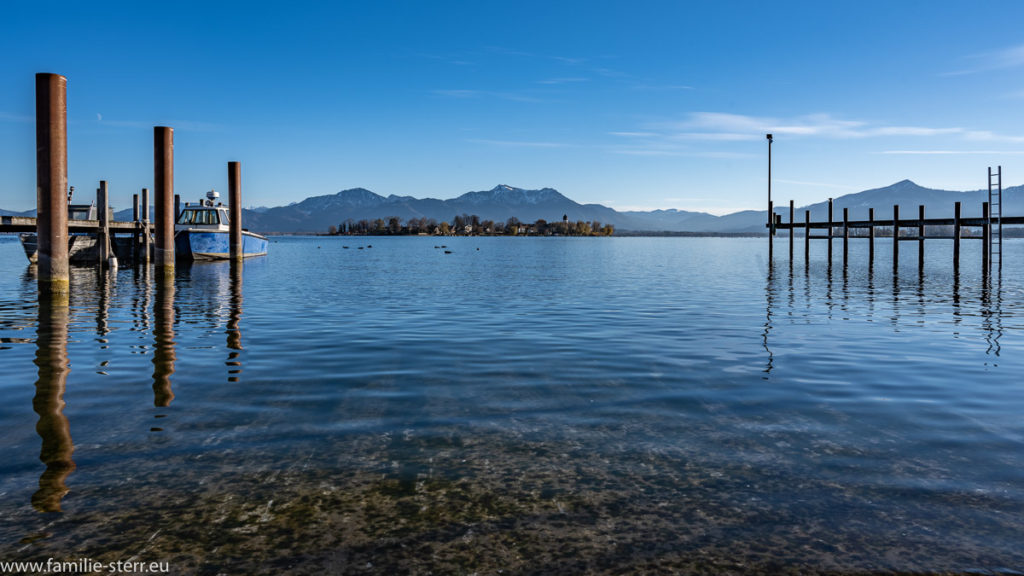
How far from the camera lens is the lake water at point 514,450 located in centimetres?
452

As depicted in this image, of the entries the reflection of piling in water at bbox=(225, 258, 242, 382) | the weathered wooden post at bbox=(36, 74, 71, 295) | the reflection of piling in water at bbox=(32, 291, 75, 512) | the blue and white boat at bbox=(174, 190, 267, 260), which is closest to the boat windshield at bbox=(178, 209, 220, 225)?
the blue and white boat at bbox=(174, 190, 267, 260)

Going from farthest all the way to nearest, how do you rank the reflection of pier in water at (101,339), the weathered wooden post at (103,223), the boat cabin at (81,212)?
the boat cabin at (81,212)
the weathered wooden post at (103,223)
the reflection of pier in water at (101,339)

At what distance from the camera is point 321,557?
4.36 meters

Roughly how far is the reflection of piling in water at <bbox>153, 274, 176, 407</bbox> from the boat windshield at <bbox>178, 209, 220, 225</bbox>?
2356cm

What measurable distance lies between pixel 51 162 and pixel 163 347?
12.7 metres

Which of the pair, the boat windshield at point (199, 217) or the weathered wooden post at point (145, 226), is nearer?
the weathered wooden post at point (145, 226)

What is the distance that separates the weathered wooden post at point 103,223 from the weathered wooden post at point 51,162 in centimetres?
1408

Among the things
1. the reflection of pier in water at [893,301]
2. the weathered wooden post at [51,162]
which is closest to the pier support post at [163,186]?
the weathered wooden post at [51,162]

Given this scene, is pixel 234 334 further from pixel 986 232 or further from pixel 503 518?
pixel 986 232

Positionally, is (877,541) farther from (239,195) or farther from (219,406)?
(239,195)

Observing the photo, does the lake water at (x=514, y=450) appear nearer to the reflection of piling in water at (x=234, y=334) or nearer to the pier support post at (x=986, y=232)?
the reflection of piling in water at (x=234, y=334)

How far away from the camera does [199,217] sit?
4706 cm

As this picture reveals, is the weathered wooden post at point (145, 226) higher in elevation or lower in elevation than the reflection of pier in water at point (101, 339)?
higher

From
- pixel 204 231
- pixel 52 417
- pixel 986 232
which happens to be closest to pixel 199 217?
pixel 204 231
